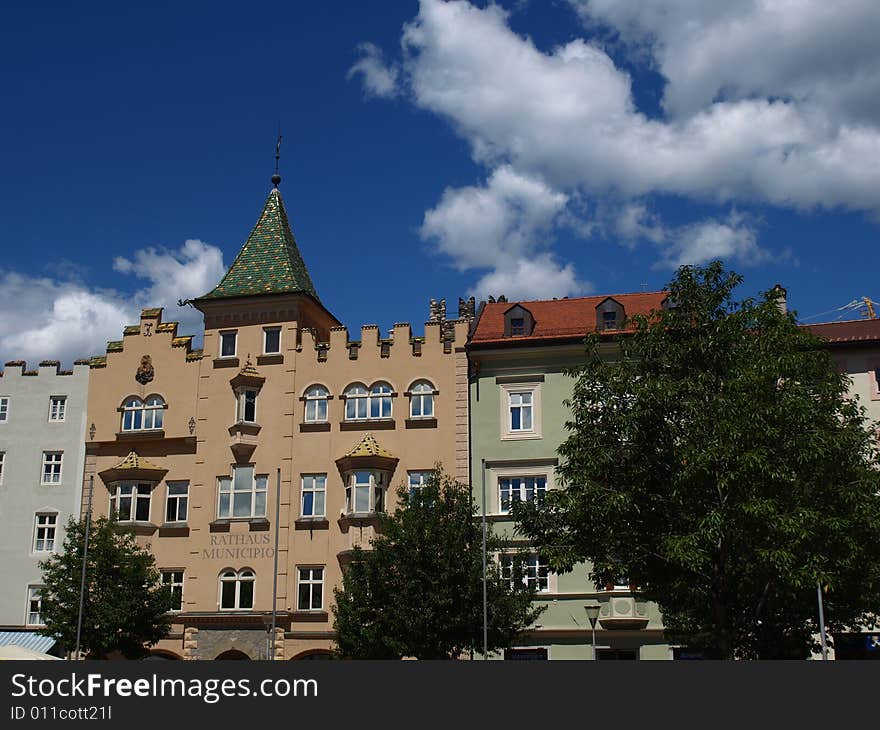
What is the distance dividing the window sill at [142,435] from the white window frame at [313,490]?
6718 millimetres

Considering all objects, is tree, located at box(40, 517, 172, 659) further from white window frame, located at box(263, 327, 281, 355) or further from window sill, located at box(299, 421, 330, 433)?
white window frame, located at box(263, 327, 281, 355)

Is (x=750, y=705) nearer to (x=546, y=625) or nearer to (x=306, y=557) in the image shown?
(x=546, y=625)

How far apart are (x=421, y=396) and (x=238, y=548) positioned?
9.91 m

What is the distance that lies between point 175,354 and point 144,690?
1307 inches

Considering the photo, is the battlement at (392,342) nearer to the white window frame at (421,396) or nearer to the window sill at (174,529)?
the white window frame at (421,396)

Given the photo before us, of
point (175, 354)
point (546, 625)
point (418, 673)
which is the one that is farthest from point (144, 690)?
point (175, 354)

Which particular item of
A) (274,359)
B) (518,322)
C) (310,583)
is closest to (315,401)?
(274,359)

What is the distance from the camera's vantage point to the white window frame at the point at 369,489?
4434cm

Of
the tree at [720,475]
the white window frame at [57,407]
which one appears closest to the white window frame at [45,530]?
the white window frame at [57,407]

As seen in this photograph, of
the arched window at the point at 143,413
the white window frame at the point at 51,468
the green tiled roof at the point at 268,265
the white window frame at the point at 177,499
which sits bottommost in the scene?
the white window frame at the point at 177,499

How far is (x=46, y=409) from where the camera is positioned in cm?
4931

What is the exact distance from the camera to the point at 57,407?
162 ft

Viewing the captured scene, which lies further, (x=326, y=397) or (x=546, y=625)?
(x=326, y=397)

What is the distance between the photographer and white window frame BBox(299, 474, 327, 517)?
149ft
